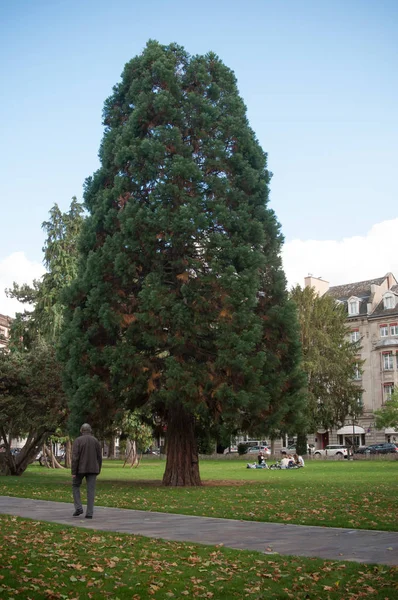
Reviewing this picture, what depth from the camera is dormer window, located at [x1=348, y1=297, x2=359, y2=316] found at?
77938 millimetres

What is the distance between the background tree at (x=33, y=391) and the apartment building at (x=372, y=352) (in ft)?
146

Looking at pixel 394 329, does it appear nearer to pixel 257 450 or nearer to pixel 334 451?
pixel 334 451

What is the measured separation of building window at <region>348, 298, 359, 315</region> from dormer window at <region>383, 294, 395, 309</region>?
329cm

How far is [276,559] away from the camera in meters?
8.11

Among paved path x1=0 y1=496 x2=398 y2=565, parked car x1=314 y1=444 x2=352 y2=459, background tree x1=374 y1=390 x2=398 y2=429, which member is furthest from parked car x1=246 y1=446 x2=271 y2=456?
paved path x1=0 y1=496 x2=398 y2=565

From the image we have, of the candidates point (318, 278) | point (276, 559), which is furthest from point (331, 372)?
point (276, 559)

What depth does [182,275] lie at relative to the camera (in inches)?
906

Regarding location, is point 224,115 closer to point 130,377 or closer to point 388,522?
point 130,377

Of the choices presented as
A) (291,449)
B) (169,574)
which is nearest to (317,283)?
(291,449)

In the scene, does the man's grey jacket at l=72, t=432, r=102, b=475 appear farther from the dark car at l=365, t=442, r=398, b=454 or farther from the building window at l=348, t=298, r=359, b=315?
the building window at l=348, t=298, r=359, b=315

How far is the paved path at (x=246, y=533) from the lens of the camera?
8.67m

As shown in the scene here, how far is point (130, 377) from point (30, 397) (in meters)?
9.53

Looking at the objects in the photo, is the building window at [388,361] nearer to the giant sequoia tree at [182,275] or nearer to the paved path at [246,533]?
the giant sequoia tree at [182,275]

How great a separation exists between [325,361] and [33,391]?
34.5 metres
